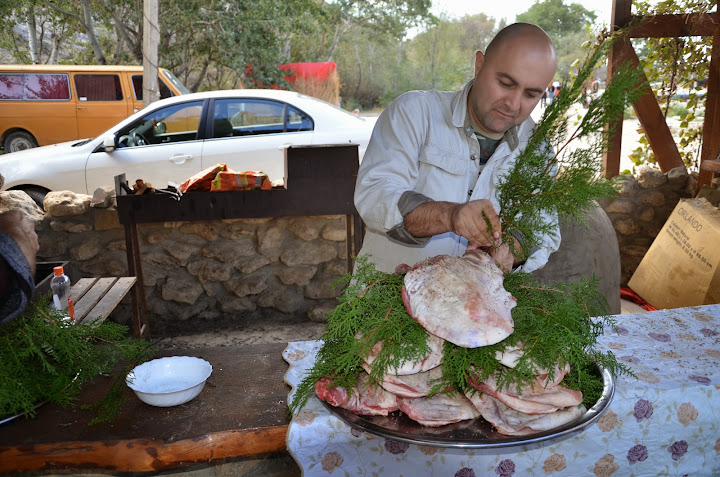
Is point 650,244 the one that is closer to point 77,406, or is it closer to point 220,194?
point 220,194

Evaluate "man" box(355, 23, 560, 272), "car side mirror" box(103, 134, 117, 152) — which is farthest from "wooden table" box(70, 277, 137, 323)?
"car side mirror" box(103, 134, 117, 152)

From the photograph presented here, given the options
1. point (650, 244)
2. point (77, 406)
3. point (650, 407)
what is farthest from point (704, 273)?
point (77, 406)

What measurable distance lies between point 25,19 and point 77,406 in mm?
14798

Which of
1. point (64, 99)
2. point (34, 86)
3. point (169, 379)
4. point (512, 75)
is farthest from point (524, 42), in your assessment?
point (34, 86)

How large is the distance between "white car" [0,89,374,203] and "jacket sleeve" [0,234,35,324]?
4805 millimetres

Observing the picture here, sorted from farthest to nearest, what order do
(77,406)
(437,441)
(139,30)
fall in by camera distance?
(139,30) < (77,406) < (437,441)

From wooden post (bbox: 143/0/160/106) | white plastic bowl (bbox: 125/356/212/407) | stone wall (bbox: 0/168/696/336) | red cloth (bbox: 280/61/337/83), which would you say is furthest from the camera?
red cloth (bbox: 280/61/337/83)

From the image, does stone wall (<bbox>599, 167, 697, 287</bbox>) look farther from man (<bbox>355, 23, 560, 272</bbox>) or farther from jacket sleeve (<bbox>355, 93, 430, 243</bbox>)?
jacket sleeve (<bbox>355, 93, 430, 243</bbox>)

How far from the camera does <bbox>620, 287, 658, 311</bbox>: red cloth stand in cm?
504

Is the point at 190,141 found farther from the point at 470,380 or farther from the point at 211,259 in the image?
the point at 470,380

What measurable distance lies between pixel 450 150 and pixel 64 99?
10.2 meters

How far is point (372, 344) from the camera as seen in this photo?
1483mm

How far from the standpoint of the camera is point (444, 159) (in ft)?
7.66

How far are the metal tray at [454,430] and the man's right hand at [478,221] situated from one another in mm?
524
